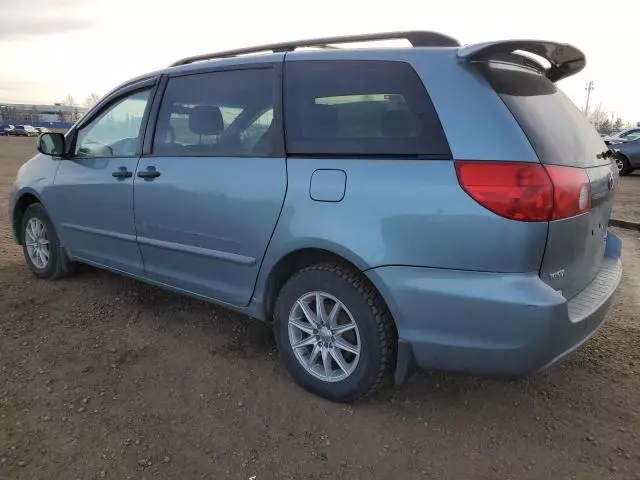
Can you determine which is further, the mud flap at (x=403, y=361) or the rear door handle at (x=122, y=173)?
the rear door handle at (x=122, y=173)

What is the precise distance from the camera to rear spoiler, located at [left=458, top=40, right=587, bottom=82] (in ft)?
7.84

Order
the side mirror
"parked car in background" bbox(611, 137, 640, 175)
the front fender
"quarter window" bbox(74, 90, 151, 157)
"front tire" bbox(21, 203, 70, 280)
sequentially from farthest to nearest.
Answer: "parked car in background" bbox(611, 137, 640, 175)
"front tire" bbox(21, 203, 70, 280)
the front fender
the side mirror
"quarter window" bbox(74, 90, 151, 157)

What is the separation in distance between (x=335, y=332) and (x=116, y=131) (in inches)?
93.4

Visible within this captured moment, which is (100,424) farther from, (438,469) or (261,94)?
(261,94)

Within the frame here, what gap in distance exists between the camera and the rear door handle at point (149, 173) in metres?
3.45

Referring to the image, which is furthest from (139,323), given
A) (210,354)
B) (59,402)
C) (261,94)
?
(261,94)

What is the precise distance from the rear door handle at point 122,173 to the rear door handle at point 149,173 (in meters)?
0.13

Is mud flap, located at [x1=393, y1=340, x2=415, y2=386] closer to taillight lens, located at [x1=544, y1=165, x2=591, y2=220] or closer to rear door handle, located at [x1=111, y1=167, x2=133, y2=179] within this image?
taillight lens, located at [x1=544, y1=165, x2=591, y2=220]

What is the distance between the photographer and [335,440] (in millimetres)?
2518

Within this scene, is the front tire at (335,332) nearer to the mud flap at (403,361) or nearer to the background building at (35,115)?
the mud flap at (403,361)

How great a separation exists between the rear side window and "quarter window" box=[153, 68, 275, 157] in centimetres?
18

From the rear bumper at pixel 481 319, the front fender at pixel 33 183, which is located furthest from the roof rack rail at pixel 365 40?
the front fender at pixel 33 183

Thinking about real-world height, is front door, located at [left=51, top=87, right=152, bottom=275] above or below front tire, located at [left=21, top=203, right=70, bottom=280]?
above

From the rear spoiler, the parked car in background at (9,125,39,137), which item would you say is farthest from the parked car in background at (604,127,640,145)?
the parked car in background at (9,125,39,137)
